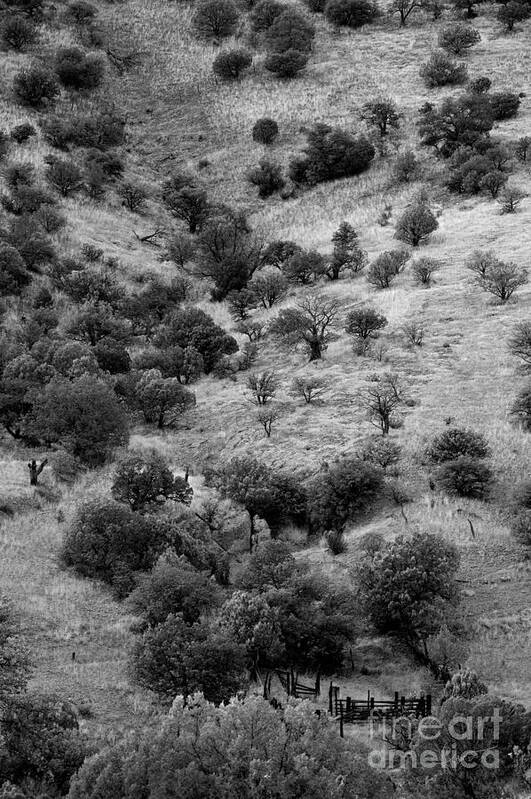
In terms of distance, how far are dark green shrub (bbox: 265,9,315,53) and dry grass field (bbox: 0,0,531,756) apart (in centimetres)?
188

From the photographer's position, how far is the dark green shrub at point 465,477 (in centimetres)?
3050

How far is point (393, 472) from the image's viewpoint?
32719mm

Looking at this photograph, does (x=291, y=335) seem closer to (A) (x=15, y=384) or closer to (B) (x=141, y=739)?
(A) (x=15, y=384)

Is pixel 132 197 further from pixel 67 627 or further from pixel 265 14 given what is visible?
pixel 67 627

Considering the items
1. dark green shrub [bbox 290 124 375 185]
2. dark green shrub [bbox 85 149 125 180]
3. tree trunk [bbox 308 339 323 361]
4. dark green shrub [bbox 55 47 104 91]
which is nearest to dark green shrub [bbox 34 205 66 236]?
dark green shrub [bbox 85 149 125 180]

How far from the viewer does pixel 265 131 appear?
79.7 m

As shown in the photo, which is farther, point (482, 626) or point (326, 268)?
point (326, 268)

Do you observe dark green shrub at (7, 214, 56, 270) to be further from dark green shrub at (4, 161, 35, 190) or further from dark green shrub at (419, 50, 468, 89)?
dark green shrub at (419, 50, 468, 89)

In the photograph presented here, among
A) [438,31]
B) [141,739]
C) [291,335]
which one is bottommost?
[291,335]

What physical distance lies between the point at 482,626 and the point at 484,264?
Result: 28.7m

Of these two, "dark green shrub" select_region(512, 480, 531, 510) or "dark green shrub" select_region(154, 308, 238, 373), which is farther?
"dark green shrub" select_region(154, 308, 238, 373)

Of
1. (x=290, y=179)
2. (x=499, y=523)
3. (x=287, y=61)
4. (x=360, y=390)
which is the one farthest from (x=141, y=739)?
(x=287, y=61)

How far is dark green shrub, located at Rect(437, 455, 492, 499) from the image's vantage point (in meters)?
30.5

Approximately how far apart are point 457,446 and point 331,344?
16.1 meters
